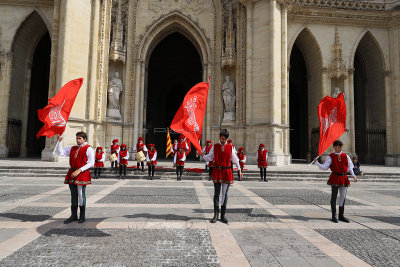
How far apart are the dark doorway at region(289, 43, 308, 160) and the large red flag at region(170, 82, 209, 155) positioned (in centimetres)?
1768

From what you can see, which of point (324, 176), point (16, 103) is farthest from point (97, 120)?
point (324, 176)

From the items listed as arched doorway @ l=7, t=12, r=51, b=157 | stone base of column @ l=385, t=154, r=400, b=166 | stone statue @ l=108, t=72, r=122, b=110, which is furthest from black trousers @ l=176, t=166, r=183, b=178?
stone base of column @ l=385, t=154, r=400, b=166

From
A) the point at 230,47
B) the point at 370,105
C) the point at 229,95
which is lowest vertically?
the point at 229,95

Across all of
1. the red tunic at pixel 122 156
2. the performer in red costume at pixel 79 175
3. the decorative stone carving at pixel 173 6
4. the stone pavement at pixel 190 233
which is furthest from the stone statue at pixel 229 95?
the performer in red costume at pixel 79 175

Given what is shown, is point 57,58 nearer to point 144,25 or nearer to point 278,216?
point 144,25

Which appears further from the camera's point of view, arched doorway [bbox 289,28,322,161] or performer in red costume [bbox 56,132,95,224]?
arched doorway [bbox 289,28,322,161]

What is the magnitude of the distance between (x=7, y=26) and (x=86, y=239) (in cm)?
2117

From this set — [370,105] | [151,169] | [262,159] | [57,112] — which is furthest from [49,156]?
[370,105]

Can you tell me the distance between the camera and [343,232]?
429 centimetres

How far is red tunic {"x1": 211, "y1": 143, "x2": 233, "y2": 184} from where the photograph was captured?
495 centimetres

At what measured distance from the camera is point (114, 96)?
57.5 ft

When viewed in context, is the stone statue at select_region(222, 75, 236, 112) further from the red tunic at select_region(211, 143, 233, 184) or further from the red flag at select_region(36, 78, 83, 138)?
the red tunic at select_region(211, 143, 233, 184)

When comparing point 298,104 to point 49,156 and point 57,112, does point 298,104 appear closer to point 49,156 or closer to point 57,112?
point 49,156

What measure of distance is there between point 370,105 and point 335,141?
19921mm
